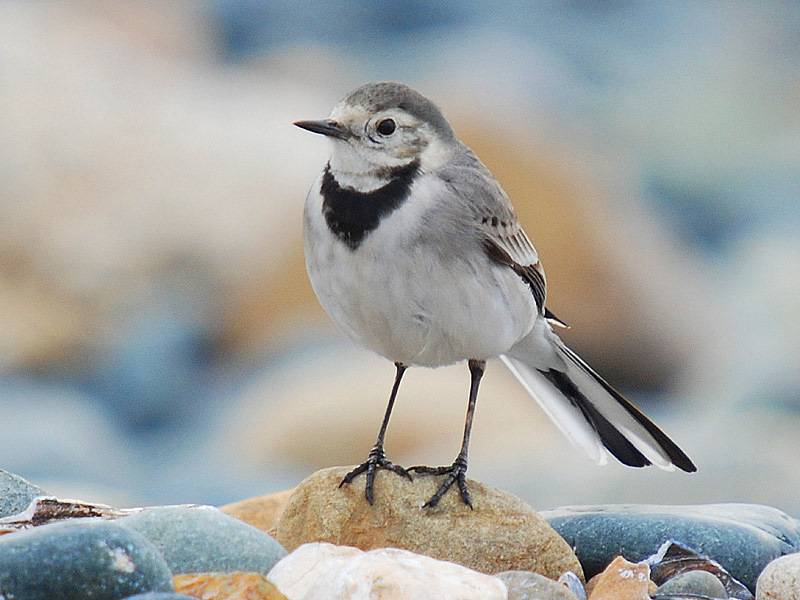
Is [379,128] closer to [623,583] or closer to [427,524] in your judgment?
[427,524]

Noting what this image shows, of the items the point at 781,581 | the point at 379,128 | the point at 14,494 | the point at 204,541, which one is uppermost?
the point at 379,128

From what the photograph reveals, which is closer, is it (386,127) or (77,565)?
(77,565)

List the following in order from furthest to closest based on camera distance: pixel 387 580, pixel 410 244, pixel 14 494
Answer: pixel 14 494 < pixel 410 244 < pixel 387 580

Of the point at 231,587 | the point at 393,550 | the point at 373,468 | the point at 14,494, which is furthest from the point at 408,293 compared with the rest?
the point at 14,494

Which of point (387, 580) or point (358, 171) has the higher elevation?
point (358, 171)

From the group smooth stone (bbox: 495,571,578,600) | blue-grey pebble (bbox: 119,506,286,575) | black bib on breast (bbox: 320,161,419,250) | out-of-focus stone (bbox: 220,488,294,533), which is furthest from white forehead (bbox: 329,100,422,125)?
out-of-focus stone (bbox: 220,488,294,533)

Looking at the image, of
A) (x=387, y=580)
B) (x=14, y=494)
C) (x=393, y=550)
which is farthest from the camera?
(x=14, y=494)

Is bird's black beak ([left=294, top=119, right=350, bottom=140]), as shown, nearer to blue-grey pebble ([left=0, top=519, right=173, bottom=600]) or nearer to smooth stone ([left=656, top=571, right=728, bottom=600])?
blue-grey pebble ([left=0, top=519, right=173, bottom=600])
